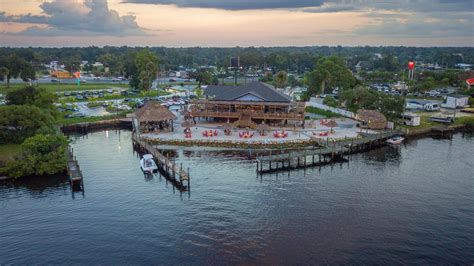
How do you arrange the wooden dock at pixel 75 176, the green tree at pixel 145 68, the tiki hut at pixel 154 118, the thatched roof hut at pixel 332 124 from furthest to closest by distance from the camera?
the green tree at pixel 145 68
the thatched roof hut at pixel 332 124
the tiki hut at pixel 154 118
the wooden dock at pixel 75 176

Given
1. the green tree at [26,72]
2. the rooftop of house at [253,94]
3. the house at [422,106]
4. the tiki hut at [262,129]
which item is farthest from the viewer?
the green tree at [26,72]

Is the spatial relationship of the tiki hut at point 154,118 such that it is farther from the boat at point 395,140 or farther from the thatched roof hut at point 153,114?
the boat at point 395,140

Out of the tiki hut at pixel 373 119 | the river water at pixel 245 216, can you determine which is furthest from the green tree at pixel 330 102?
the river water at pixel 245 216

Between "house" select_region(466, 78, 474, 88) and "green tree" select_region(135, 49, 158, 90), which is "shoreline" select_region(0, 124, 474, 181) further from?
"house" select_region(466, 78, 474, 88)

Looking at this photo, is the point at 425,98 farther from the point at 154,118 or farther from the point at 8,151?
the point at 8,151

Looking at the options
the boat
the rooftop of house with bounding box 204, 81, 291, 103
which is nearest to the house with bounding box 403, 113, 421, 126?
the boat
